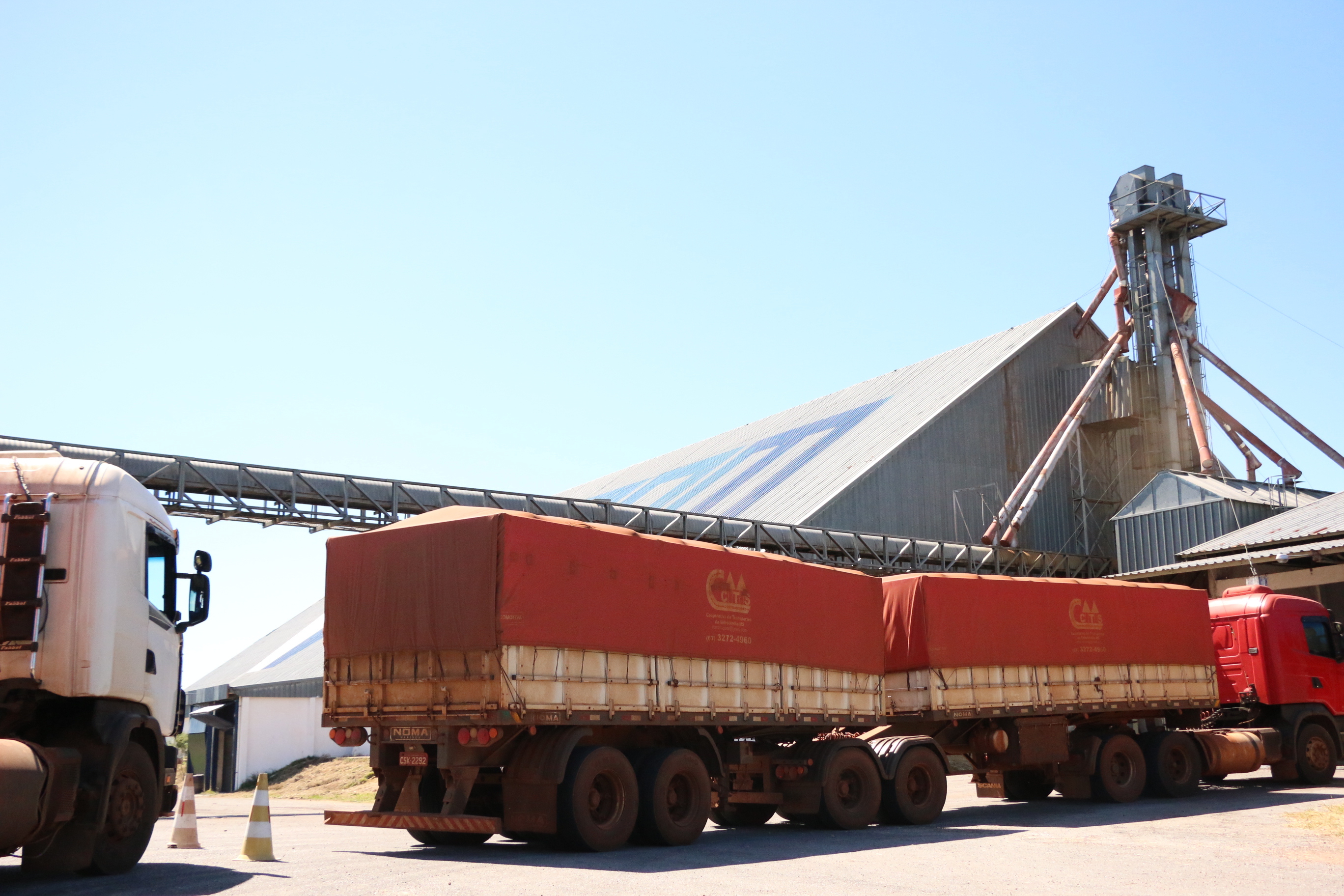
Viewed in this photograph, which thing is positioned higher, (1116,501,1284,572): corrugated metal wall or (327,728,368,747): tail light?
(1116,501,1284,572): corrugated metal wall

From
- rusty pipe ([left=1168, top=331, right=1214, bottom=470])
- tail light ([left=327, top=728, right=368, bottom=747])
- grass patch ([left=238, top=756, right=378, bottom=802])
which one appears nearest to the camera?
tail light ([left=327, top=728, right=368, bottom=747])

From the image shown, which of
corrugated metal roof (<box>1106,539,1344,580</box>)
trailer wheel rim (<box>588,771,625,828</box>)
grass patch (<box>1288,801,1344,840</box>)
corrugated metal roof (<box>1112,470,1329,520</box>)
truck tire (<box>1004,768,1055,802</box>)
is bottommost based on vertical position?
grass patch (<box>1288,801,1344,840</box>)

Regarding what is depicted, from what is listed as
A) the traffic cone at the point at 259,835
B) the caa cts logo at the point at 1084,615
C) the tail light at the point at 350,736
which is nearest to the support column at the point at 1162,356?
the caa cts logo at the point at 1084,615

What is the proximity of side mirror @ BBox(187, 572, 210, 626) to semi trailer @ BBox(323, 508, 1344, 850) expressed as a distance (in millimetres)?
1777

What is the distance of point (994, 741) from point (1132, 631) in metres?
4.32

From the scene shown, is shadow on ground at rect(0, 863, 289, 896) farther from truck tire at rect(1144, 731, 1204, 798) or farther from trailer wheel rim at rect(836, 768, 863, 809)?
truck tire at rect(1144, 731, 1204, 798)

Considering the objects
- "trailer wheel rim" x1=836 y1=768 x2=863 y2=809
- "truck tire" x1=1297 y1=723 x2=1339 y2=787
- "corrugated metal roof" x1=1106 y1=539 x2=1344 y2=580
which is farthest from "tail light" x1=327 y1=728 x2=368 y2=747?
"corrugated metal roof" x1=1106 y1=539 x2=1344 y2=580

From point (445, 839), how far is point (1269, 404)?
3739 centimetres

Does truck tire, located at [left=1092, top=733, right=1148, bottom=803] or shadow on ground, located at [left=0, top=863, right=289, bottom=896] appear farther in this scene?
truck tire, located at [left=1092, top=733, right=1148, bottom=803]

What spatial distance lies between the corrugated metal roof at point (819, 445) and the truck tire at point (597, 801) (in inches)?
951

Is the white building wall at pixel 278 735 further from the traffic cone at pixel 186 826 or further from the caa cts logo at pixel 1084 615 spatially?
the caa cts logo at pixel 1084 615

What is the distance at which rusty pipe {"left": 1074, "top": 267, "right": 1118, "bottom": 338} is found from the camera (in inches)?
1820

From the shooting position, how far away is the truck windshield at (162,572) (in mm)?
11961

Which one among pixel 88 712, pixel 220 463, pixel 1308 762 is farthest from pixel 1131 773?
pixel 220 463
